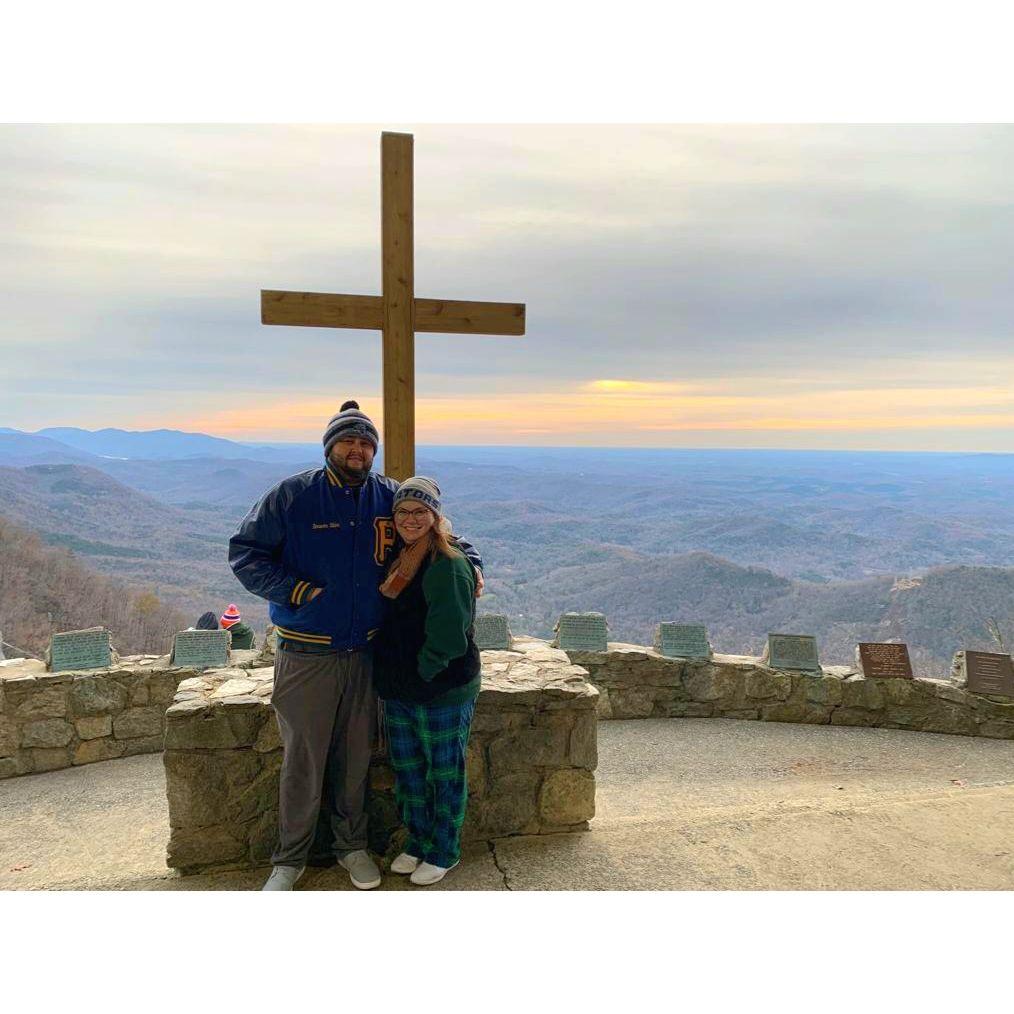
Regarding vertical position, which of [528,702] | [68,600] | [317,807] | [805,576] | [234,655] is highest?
[528,702]

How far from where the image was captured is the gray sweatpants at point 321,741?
2.59 m

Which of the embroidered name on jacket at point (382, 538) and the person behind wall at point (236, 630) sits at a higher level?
the embroidered name on jacket at point (382, 538)

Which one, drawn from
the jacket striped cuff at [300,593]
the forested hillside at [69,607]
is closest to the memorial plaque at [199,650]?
the jacket striped cuff at [300,593]

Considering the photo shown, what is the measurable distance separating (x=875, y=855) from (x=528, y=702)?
5.56 ft

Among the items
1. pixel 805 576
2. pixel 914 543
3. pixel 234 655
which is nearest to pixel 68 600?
pixel 234 655

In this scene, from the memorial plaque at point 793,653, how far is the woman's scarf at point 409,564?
5101mm

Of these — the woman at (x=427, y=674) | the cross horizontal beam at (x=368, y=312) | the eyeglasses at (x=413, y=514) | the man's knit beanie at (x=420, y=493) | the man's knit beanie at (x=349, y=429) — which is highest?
the cross horizontal beam at (x=368, y=312)

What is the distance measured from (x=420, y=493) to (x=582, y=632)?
14.9 ft

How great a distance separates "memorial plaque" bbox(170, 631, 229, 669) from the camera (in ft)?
19.7

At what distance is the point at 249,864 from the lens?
2.84 meters

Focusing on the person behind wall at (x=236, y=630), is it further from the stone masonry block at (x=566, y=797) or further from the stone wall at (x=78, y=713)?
the stone masonry block at (x=566, y=797)

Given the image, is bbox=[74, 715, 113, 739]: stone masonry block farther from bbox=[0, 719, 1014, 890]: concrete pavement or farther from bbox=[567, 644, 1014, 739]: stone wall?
bbox=[567, 644, 1014, 739]: stone wall

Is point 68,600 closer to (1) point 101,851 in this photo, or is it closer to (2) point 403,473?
(1) point 101,851

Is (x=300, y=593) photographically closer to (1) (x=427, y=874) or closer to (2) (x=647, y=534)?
(1) (x=427, y=874)
